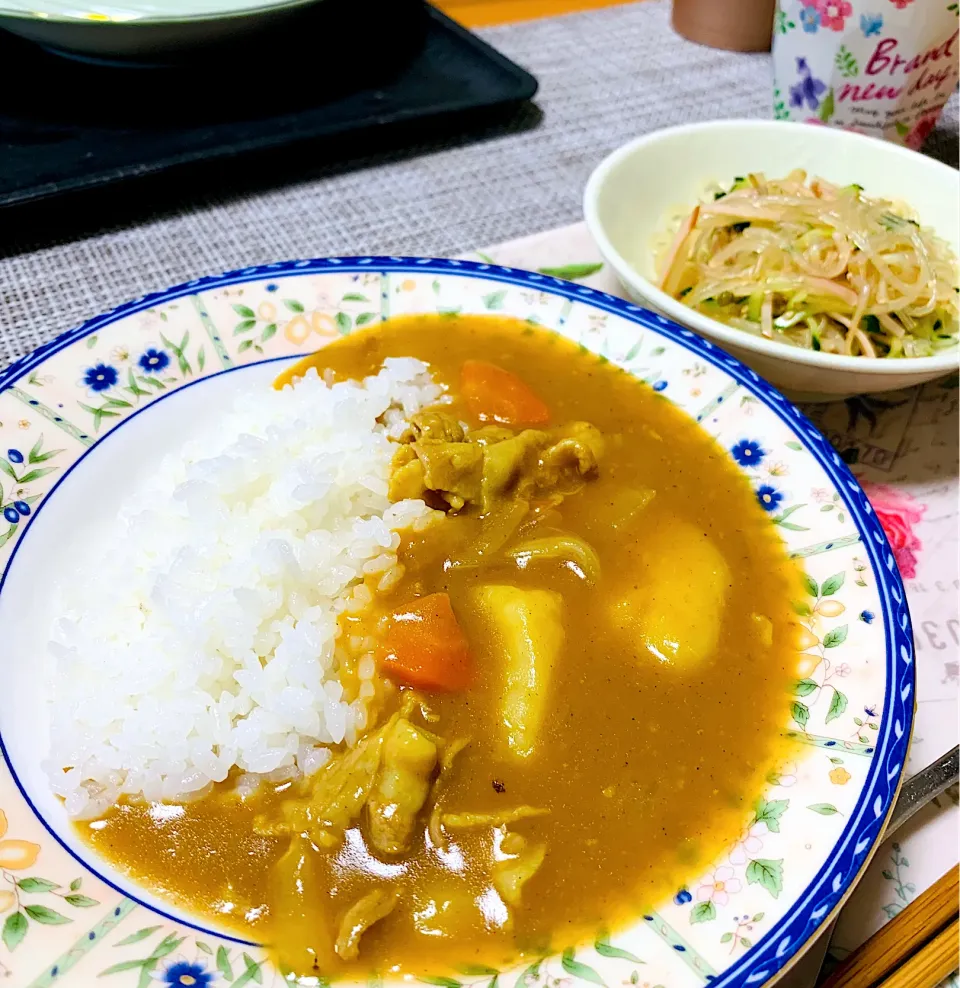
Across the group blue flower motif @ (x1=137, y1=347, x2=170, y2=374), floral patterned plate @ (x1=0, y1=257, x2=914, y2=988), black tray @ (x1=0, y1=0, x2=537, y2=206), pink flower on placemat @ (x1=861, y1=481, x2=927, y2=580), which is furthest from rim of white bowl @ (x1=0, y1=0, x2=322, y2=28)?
pink flower on placemat @ (x1=861, y1=481, x2=927, y2=580)

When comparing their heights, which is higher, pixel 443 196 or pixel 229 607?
pixel 443 196

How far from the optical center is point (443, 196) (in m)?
3.32

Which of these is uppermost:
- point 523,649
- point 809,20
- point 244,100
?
point 809,20

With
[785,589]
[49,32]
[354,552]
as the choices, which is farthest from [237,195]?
[785,589]

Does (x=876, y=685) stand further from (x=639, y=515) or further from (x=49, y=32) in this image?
(x=49, y=32)

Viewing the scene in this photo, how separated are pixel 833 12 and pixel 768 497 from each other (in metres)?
1.91

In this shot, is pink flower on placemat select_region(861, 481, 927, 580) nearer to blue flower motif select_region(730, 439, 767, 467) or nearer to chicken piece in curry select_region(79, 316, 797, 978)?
blue flower motif select_region(730, 439, 767, 467)

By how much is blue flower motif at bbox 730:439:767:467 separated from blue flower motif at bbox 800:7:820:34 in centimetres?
177

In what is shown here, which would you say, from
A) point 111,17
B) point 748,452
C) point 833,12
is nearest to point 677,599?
point 748,452

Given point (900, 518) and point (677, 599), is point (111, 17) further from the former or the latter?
point (900, 518)

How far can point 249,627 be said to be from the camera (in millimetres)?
1771

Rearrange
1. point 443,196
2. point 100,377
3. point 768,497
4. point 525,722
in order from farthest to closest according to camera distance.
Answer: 1. point 443,196
2. point 100,377
3. point 768,497
4. point 525,722

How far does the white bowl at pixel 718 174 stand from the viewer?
258 cm

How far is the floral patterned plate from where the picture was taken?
130 cm
